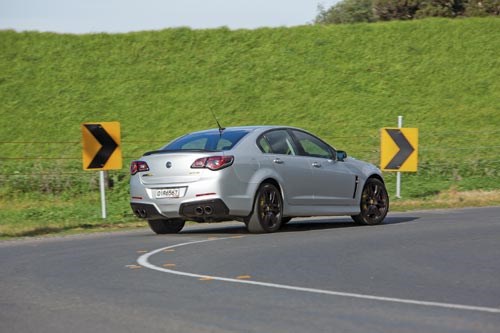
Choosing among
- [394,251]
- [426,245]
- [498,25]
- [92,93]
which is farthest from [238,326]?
[498,25]

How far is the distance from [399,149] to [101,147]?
699 centimetres

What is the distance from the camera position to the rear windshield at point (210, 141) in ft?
47.7

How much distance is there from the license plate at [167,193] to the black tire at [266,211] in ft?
3.59

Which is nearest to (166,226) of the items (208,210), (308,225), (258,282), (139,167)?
(139,167)

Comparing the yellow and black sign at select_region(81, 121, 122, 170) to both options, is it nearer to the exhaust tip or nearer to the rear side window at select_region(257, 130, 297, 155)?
the rear side window at select_region(257, 130, 297, 155)

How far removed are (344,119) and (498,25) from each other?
1459cm

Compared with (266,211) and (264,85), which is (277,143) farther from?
(264,85)

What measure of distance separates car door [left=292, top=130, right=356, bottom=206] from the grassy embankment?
12.1 m

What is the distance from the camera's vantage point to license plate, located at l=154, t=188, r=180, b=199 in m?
14.2

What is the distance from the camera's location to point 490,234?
46.6 feet

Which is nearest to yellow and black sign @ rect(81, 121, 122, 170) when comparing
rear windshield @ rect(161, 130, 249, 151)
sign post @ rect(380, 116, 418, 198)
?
rear windshield @ rect(161, 130, 249, 151)

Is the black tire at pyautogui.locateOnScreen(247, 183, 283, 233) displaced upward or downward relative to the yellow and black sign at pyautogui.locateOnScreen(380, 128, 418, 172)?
downward

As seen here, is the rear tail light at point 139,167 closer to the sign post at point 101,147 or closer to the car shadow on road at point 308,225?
the car shadow on road at point 308,225

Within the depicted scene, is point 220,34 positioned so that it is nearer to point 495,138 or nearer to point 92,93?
point 92,93
